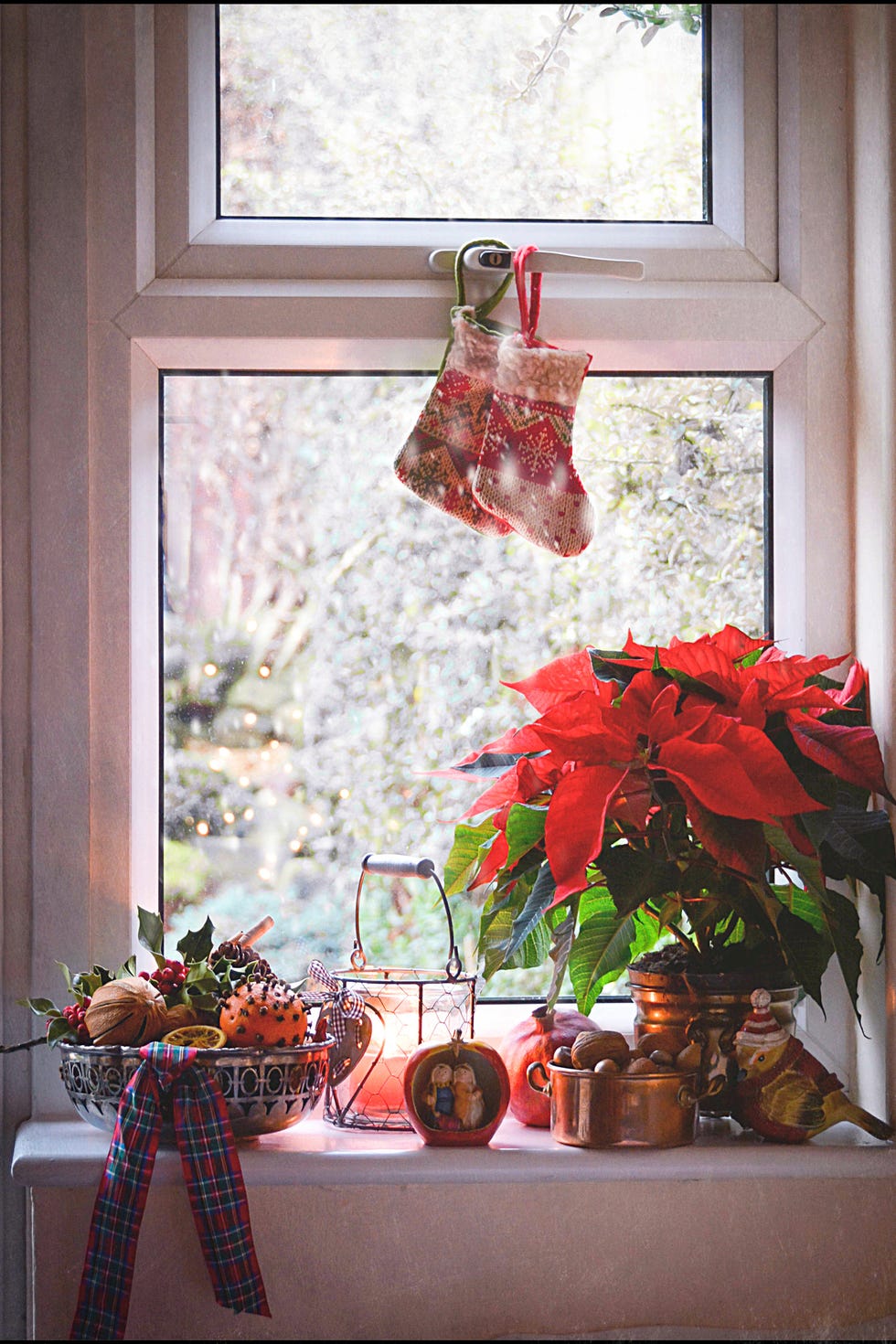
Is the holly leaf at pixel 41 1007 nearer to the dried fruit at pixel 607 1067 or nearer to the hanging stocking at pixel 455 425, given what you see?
the dried fruit at pixel 607 1067

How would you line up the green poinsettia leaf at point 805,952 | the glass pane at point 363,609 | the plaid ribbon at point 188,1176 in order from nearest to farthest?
the plaid ribbon at point 188,1176 → the green poinsettia leaf at point 805,952 → the glass pane at point 363,609

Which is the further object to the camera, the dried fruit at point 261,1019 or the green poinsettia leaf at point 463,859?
the green poinsettia leaf at point 463,859

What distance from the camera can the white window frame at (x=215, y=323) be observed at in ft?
Result: 3.84

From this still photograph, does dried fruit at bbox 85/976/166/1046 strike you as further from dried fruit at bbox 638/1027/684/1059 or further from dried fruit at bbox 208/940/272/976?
dried fruit at bbox 638/1027/684/1059

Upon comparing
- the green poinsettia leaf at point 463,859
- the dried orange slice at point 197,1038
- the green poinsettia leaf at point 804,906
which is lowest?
the dried orange slice at point 197,1038

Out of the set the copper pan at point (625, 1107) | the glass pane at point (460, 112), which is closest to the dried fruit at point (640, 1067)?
the copper pan at point (625, 1107)

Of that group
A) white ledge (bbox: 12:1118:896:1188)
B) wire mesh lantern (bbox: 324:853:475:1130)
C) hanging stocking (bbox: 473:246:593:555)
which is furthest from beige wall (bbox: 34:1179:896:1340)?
hanging stocking (bbox: 473:246:593:555)

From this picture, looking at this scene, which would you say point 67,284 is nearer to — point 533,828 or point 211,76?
point 211,76

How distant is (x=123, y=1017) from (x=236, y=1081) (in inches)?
4.1

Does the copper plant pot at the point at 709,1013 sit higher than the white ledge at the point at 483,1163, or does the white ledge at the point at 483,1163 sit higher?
the copper plant pot at the point at 709,1013

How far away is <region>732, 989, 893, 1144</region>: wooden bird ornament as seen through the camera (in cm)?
103

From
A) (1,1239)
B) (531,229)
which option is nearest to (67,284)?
(531,229)

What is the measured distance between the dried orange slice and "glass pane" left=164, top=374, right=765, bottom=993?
25 cm

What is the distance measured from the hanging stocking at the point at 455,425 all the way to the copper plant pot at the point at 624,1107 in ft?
1.66
